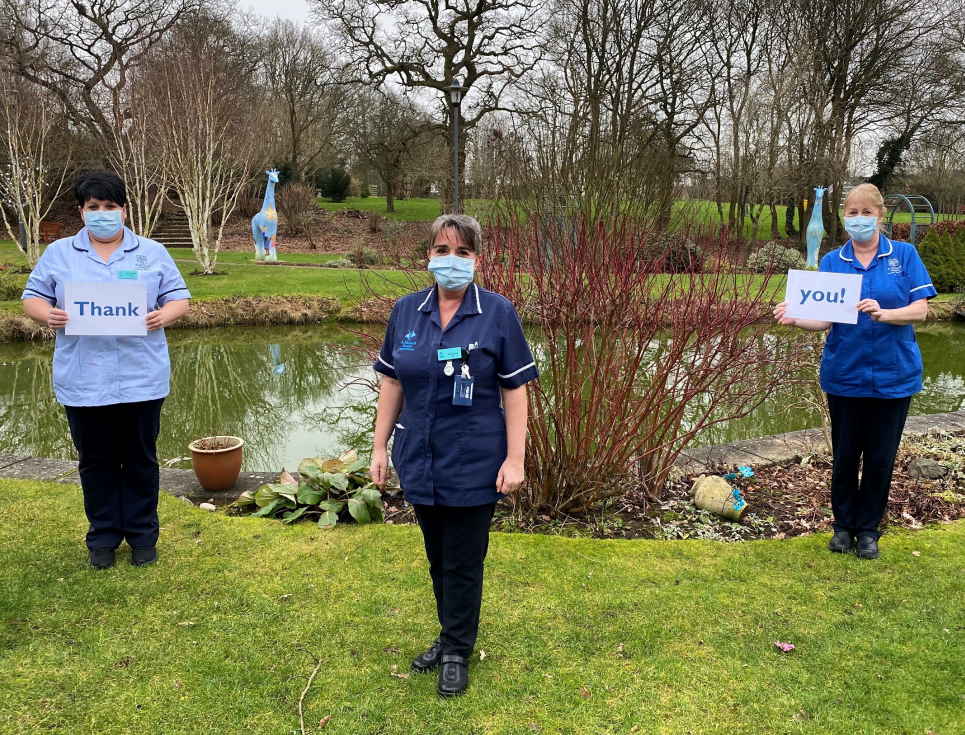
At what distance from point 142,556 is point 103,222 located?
1.66m

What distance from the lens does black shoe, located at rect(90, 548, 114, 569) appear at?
11.4 ft

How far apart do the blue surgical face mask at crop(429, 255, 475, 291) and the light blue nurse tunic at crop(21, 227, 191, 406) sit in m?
1.54

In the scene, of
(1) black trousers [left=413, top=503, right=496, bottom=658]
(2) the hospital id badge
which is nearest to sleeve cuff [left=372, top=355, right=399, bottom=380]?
(2) the hospital id badge

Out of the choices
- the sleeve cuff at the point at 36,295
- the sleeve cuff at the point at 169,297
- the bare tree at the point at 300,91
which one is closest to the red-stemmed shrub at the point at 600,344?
the sleeve cuff at the point at 169,297

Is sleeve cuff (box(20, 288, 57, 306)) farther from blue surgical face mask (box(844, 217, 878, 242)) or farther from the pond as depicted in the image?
blue surgical face mask (box(844, 217, 878, 242))

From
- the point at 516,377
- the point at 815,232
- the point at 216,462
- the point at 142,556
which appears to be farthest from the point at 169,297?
the point at 815,232

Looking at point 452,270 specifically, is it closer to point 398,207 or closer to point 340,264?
point 340,264

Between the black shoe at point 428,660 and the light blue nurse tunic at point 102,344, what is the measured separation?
1724 millimetres

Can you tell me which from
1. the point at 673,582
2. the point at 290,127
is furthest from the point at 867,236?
the point at 290,127

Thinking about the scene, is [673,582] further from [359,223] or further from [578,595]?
[359,223]

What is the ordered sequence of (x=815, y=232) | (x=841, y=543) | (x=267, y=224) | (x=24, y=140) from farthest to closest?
(x=267, y=224) < (x=815, y=232) < (x=24, y=140) < (x=841, y=543)

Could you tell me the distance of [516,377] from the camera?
2.38 metres

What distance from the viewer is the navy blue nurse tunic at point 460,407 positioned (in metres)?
2.36

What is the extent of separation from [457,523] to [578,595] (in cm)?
111
